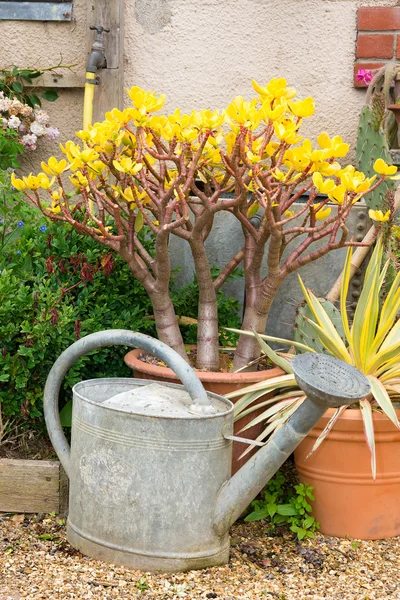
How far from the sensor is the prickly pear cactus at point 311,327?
2627 millimetres

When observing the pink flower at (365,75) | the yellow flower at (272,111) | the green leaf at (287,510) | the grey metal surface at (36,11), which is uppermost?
the grey metal surface at (36,11)

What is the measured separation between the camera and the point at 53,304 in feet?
8.12

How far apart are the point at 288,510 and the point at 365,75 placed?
75.3 inches

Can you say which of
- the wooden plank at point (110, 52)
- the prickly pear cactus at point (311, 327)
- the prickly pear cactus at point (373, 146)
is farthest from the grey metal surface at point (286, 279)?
the wooden plank at point (110, 52)

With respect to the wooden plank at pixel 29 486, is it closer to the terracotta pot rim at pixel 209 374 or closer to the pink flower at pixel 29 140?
the terracotta pot rim at pixel 209 374

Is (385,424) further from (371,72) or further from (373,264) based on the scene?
(371,72)

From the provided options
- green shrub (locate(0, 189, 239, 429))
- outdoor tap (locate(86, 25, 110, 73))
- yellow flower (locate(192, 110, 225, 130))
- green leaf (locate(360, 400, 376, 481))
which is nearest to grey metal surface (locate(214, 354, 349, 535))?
green leaf (locate(360, 400, 376, 481))

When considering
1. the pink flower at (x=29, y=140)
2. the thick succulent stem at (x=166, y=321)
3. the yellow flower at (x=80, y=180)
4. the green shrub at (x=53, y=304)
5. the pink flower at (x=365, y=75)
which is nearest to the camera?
the yellow flower at (x=80, y=180)

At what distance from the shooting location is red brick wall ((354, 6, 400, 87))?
3.35m

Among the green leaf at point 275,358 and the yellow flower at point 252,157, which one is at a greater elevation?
the yellow flower at point 252,157

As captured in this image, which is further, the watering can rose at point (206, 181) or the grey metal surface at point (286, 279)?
the grey metal surface at point (286, 279)

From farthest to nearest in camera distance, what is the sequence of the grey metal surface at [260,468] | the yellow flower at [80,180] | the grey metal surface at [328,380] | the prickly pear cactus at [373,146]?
the prickly pear cactus at [373,146] → the yellow flower at [80,180] → the grey metal surface at [260,468] → the grey metal surface at [328,380]

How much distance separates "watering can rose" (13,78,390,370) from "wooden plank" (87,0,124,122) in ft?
3.11

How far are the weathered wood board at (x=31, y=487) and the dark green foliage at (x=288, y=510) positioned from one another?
0.61m
